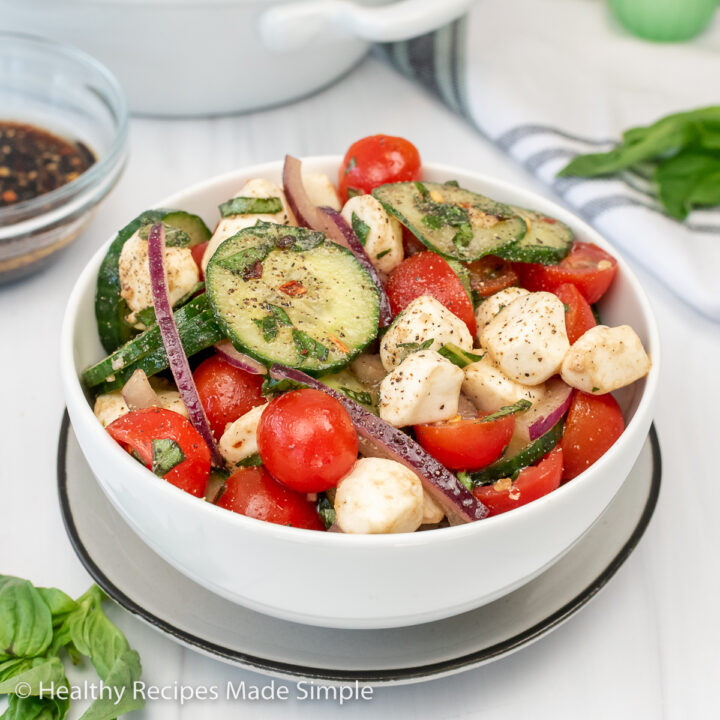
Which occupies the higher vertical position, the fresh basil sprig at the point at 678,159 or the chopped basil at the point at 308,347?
the chopped basil at the point at 308,347

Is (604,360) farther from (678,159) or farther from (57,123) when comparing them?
(57,123)

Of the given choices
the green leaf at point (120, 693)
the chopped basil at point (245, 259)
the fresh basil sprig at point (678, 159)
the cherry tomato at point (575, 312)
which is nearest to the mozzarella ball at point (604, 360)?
the cherry tomato at point (575, 312)

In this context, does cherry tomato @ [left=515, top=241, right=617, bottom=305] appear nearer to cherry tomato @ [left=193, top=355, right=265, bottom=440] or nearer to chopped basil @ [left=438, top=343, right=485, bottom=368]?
chopped basil @ [left=438, top=343, right=485, bottom=368]

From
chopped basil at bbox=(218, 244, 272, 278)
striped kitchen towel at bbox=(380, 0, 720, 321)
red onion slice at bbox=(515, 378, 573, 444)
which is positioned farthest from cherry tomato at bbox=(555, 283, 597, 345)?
striped kitchen towel at bbox=(380, 0, 720, 321)

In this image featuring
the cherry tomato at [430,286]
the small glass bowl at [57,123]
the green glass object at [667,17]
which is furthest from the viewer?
the green glass object at [667,17]

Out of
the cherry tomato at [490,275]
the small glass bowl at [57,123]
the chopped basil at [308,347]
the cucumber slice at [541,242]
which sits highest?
the cucumber slice at [541,242]

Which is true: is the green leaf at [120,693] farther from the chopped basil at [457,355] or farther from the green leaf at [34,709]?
the chopped basil at [457,355]

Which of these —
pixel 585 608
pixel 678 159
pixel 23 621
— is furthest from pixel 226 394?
pixel 678 159
